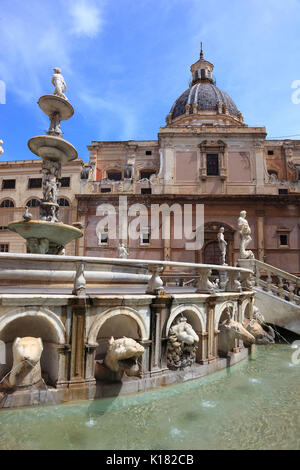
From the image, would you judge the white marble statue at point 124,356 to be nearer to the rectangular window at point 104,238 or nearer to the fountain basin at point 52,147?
the fountain basin at point 52,147

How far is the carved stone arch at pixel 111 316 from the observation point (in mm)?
5378

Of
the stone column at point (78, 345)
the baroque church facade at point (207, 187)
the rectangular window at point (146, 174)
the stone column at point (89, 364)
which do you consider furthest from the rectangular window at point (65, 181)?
the stone column at point (89, 364)

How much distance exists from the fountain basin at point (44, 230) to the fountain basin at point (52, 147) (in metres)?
2.70

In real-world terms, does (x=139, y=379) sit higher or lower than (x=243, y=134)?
lower

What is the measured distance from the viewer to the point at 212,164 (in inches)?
1057

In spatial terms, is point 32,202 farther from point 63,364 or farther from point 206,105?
point 206,105

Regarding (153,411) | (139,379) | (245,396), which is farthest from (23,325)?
(245,396)

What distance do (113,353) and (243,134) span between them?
84.2 ft

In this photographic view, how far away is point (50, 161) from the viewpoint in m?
10.9

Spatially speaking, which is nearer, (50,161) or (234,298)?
(234,298)

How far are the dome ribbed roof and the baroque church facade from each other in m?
13.9

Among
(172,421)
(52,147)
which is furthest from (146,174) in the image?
(172,421)

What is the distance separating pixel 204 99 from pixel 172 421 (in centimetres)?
4231
